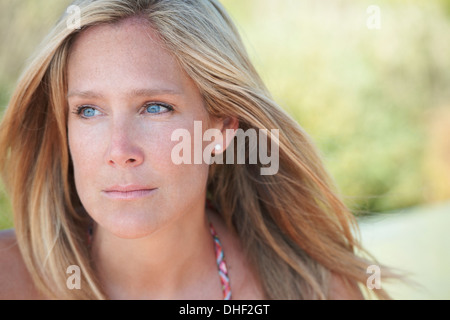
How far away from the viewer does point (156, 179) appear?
2.19 m

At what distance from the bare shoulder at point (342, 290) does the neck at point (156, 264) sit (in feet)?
1.70

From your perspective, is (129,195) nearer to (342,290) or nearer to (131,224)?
(131,224)

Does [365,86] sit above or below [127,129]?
above

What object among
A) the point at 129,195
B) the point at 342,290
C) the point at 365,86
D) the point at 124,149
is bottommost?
the point at 342,290

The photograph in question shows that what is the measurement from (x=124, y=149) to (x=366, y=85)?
4.51 meters

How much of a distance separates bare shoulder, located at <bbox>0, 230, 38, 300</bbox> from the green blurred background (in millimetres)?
3502

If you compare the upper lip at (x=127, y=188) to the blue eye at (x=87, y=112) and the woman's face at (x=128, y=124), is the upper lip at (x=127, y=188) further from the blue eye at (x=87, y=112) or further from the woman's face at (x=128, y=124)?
the blue eye at (x=87, y=112)

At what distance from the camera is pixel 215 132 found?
246 cm

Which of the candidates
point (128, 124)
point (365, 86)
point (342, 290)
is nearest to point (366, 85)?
point (365, 86)

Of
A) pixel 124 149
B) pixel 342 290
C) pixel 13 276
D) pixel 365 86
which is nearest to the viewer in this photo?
pixel 124 149

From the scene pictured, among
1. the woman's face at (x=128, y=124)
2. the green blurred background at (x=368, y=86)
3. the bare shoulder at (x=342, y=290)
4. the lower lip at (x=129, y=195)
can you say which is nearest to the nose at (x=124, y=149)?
the woman's face at (x=128, y=124)

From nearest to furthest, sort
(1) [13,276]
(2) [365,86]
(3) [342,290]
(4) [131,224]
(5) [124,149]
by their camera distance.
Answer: (5) [124,149] → (4) [131,224] → (1) [13,276] → (3) [342,290] → (2) [365,86]

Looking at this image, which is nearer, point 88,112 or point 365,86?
point 88,112

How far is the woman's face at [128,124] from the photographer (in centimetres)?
214
